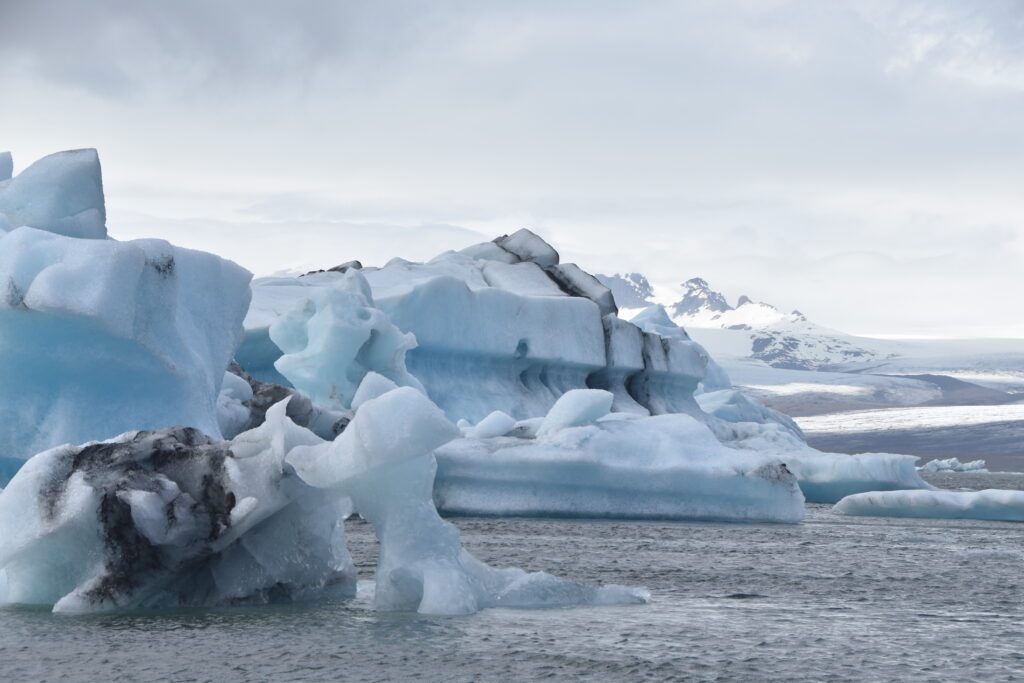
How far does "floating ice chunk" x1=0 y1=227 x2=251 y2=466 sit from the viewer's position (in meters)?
10.2

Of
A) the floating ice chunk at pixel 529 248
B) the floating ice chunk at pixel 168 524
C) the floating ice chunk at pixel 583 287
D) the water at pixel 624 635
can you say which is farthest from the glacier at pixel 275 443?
the floating ice chunk at pixel 529 248

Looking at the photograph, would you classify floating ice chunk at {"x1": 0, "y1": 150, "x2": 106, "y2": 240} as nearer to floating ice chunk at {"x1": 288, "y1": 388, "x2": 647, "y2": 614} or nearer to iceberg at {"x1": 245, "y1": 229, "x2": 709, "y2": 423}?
iceberg at {"x1": 245, "y1": 229, "x2": 709, "y2": 423}

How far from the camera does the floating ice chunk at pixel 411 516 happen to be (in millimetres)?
6352

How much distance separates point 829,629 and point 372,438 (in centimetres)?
253

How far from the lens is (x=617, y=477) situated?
14133mm

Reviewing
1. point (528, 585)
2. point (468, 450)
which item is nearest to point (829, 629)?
point (528, 585)

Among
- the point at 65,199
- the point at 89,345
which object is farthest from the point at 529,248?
the point at 89,345

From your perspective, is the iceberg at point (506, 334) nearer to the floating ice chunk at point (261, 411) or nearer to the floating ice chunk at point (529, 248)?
the floating ice chunk at point (529, 248)

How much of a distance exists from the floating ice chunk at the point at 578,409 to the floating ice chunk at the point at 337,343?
392 cm

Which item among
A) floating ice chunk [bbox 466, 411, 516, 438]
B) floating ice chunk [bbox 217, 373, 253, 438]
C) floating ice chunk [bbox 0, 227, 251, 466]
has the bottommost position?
floating ice chunk [bbox 466, 411, 516, 438]

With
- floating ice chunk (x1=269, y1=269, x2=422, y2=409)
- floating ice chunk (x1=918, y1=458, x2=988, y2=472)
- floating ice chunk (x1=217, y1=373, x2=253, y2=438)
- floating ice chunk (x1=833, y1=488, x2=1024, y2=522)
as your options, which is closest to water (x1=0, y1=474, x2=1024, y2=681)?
floating ice chunk (x1=217, y1=373, x2=253, y2=438)

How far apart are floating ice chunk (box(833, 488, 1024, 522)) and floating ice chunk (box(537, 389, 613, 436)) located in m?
4.08

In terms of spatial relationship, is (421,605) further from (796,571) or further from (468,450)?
(468,450)

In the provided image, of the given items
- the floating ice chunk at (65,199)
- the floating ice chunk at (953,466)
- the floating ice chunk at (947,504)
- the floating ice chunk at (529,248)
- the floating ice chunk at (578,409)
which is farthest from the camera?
the floating ice chunk at (953,466)
